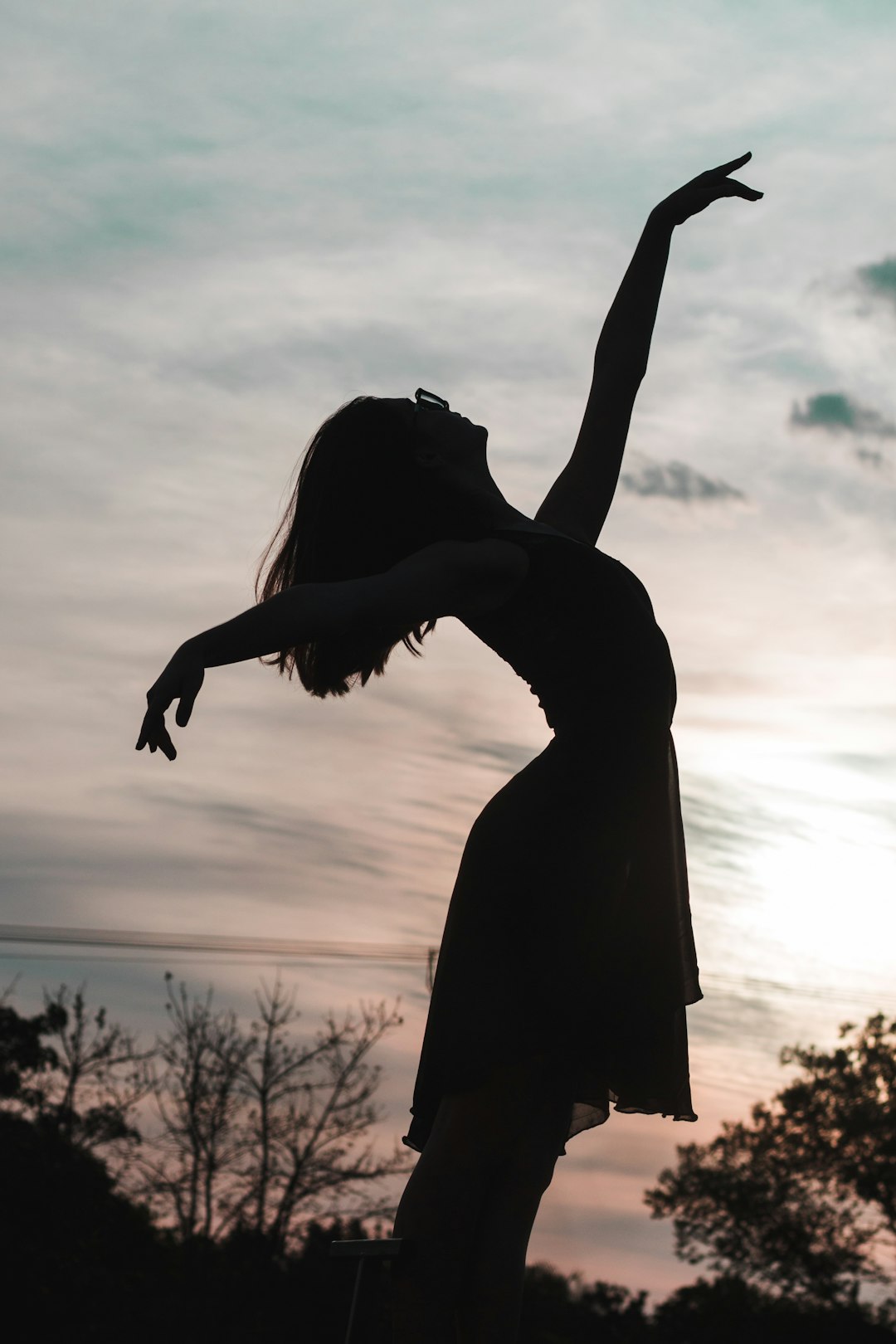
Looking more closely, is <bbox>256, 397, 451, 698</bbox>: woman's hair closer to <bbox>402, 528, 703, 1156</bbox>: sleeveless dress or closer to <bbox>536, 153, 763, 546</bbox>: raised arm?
<bbox>402, 528, 703, 1156</bbox>: sleeveless dress

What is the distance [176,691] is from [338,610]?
255 mm

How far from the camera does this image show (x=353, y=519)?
2314 mm

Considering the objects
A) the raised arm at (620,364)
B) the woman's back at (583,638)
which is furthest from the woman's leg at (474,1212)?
the raised arm at (620,364)

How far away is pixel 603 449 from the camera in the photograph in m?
2.76

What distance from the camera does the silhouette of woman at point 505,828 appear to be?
75.7 inches

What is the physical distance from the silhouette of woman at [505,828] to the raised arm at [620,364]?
38cm

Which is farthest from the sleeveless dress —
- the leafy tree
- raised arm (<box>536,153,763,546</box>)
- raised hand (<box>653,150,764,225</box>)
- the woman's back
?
the leafy tree

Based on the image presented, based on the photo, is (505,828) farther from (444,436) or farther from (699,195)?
(699,195)

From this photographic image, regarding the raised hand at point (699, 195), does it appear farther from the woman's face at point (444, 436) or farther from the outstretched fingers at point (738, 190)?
the woman's face at point (444, 436)

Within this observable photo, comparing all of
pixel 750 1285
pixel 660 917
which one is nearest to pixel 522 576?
pixel 660 917

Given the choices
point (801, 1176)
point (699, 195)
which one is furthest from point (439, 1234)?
point (801, 1176)

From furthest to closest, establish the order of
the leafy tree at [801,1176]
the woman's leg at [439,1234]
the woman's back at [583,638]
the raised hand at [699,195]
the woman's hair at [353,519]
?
the leafy tree at [801,1176] < the raised hand at [699,195] < the woman's hair at [353,519] < the woman's back at [583,638] < the woman's leg at [439,1234]

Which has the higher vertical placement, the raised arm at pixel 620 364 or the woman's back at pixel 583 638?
the raised arm at pixel 620 364

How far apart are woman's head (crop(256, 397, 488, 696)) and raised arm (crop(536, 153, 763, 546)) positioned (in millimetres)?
411
